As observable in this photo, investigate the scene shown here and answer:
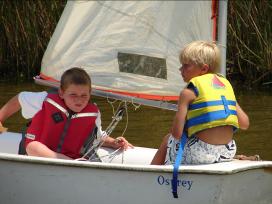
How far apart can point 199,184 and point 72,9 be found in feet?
6.43

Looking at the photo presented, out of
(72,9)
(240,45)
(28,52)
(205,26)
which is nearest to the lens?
(205,26)

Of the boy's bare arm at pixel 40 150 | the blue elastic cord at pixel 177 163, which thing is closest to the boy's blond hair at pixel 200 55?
the blue elastic cord at pixel 177 163

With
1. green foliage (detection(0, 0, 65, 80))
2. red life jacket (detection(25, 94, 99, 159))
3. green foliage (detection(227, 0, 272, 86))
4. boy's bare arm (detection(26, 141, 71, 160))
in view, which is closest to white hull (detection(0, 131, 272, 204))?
boy's bare arm (detection(26, 141, 71, 160))

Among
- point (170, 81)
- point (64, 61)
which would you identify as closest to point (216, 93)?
point (170, 81)

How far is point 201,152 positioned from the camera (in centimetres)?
443

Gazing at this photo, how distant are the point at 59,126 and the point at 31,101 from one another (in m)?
0.32

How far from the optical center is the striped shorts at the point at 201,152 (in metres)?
4.42

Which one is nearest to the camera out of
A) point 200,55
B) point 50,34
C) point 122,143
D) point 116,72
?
point 200,55

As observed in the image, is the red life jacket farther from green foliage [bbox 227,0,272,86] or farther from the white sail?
green foliage [bbox 227,0,272,86]

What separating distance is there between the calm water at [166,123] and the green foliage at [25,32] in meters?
0.82

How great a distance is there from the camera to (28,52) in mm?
10203

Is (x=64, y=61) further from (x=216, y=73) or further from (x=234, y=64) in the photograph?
(x=234, y=64)

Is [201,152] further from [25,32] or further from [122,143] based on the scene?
[25,32]

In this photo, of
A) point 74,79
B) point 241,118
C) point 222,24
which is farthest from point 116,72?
point 241,118
